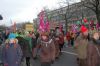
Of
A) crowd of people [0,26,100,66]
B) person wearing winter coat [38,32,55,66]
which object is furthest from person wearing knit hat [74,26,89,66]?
person wearing winter coat [38,32,55,66]

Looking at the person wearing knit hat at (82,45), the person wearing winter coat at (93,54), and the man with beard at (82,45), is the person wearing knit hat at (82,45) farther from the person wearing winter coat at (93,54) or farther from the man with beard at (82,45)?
the person wearing winter coat at (93,54)

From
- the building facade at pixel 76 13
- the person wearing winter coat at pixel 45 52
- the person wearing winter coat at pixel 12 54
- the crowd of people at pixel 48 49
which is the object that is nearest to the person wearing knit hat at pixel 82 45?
the crowd of people at pixel 48 49

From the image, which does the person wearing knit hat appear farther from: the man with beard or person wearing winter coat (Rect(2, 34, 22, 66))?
person wearing winter coat (Rect(2, 34, 22, 66))

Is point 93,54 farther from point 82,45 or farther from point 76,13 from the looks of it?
point 76,13

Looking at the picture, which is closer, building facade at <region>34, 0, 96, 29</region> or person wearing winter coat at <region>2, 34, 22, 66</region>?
person wearing winter coat at <region>2, 34, 22, 66</region>

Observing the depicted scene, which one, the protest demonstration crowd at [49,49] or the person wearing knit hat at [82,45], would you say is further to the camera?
the person wearing knit hat at [82,45]

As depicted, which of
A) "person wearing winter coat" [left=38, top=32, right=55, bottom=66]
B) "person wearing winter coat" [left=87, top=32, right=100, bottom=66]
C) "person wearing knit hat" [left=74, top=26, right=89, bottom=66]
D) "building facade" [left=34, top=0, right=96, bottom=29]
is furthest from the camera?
"building facade" [left=34, top=0, right=96, bottom=29]

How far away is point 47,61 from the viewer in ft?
32.2

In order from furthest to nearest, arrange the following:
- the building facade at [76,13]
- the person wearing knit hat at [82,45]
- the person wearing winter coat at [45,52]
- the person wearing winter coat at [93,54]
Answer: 1. the building facade at [76,13]
2. the person wearing winter coat at [45,52]
3. the person wearing knit hat at [82,45]
4. the person wearing winter coat at [93,54]

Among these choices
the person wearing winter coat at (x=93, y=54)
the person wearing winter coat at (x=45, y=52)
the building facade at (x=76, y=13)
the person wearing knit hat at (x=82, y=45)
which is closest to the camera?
the person wearing winter coat at (x=93, y=54)

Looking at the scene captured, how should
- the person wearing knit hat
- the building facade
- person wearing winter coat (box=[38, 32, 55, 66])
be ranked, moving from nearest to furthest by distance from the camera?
the person wearing knit hat, person wearing winter coat (box=[38, 32, 55, 66]), the building facade

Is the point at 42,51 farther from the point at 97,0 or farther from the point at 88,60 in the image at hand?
the point at 97,0

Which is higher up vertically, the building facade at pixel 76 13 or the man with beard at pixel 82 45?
the building facade at pixel 76 13

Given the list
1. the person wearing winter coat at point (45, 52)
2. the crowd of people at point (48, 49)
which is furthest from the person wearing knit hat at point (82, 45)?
the person wearing winter coat at point (45, 52)
